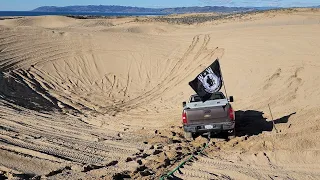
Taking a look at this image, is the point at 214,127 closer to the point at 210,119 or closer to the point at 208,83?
the point at 210,119

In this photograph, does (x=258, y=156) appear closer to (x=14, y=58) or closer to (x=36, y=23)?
(x=14, y=58)

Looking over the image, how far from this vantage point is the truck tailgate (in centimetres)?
1158

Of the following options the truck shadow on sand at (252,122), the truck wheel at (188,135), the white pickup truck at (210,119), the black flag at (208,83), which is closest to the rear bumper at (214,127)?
the white pickup truck at (210,119)

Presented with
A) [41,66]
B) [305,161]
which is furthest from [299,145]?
[41,66]

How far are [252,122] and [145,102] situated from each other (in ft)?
19.1

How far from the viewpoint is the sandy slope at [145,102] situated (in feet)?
30.9

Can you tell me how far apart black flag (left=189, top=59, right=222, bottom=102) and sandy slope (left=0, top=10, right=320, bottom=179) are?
1373mm

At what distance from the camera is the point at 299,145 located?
10211mm

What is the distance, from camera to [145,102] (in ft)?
62.0

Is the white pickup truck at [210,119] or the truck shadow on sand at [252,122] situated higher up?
the white pickup truck at [210,119]

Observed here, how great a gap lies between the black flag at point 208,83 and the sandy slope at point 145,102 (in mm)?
1373

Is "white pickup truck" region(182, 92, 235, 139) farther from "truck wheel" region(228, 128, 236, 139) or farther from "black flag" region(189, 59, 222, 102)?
"black flag" region(189, 59, 222, 102)

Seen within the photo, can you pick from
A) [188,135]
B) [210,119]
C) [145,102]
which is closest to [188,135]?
[188,135]

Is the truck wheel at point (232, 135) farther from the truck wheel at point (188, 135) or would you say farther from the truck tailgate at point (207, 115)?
the truck wheel at point (188, 135)
